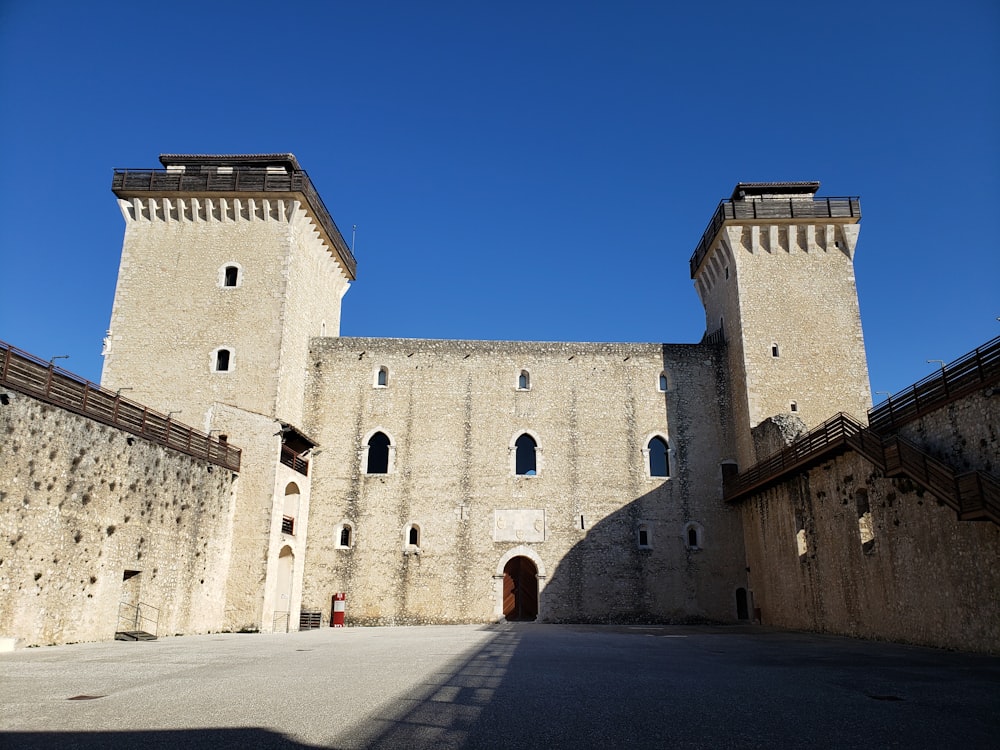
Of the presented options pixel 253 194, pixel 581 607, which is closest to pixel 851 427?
A: pixel 581 607

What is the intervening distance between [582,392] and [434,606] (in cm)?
862

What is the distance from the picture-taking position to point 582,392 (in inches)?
997

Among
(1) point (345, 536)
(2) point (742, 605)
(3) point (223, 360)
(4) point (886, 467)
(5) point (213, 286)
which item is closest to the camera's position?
(4) point (886, 467)

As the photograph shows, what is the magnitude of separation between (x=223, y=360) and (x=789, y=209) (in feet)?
63.5

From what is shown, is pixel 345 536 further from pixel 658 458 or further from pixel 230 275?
pixel 658 458

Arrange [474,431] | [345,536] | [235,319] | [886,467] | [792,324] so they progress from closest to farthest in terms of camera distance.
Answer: [886,467], [235,319], [345,536], [792,324], [474,431]

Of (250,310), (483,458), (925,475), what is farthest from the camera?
(483,458)

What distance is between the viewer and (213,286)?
75.8 ft

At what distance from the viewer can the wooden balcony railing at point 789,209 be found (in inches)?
983

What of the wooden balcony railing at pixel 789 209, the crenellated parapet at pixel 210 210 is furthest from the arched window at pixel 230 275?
the wooden balcony railing at pixel 789 209

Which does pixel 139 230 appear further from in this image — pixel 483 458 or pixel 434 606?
pixel 434 606

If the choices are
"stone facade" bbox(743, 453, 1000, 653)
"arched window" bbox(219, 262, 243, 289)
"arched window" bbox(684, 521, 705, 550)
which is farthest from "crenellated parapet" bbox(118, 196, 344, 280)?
"stone facade" bbox(743, 453, 1000, 653)

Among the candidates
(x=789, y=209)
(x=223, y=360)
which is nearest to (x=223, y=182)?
(x=223, y=360)

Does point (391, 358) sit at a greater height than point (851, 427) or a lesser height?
greater
